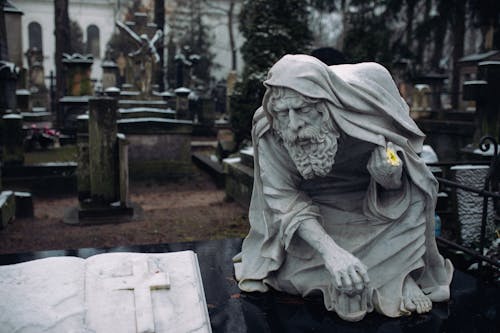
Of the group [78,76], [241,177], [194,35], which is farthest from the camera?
[194,35]

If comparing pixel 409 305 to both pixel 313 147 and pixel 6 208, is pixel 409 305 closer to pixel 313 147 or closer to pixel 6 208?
pixel 313 147

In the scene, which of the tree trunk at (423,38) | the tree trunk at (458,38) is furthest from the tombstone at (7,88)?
the tree trunk at (423,38)

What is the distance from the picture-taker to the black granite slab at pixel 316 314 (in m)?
2.65

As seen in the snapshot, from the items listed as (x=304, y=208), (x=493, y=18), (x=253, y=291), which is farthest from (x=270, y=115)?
(x=493, y=18)

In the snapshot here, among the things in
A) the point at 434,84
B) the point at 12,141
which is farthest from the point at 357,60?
the point at 12,141

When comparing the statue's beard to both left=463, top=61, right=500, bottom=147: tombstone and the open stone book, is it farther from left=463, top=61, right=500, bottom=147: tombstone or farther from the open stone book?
left=463, top=61, right=500, bottom=147: tombstone

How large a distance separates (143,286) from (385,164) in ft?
4.76

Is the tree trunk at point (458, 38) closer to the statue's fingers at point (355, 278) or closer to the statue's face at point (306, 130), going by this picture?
the statue's face at point (306, 130)

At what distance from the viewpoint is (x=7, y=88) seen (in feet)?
30.2

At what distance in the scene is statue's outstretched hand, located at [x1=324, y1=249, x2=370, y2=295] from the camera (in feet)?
8.01

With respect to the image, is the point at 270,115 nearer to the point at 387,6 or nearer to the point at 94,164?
the point at 94,164

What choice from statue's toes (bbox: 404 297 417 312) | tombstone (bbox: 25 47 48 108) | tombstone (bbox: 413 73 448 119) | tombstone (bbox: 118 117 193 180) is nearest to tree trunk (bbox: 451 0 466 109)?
tombstone (bbox: 413 73 448 119)

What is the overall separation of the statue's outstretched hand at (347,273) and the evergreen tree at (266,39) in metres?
7.97

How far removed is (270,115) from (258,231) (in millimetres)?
813
